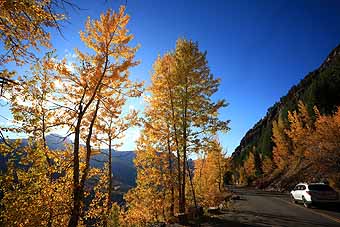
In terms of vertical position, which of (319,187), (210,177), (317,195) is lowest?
(317,195)

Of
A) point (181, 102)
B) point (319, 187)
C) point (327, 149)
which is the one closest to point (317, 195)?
point (319, 187)

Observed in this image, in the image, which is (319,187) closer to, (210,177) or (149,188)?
(149,188)

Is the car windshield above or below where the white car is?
above

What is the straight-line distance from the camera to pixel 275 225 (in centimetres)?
1007

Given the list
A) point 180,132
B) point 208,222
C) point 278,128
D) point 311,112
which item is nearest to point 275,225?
point 208,222

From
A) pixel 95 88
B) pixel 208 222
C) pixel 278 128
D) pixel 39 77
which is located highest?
pixel 278 128

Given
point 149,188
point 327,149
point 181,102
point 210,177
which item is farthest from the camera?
point 210,177

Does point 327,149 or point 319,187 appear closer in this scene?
point 319,187

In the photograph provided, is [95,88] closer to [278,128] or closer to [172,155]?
[172,155]

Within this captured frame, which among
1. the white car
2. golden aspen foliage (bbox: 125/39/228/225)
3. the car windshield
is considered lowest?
the white car

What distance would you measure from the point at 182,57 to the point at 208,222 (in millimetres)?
9106

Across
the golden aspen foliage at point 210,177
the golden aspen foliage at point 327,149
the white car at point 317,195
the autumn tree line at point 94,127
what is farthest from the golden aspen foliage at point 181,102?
the golden aspen foliage at point 327,149

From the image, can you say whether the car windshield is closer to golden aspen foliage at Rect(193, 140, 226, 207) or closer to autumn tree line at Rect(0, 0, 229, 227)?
autumn tree line at Rect(0, 0, 229, 227)

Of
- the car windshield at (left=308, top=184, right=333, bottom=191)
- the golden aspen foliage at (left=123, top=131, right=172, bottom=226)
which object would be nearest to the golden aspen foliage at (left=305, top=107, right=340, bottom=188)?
the car windshield at (left=308, top=184, right=333, bottom=191)
